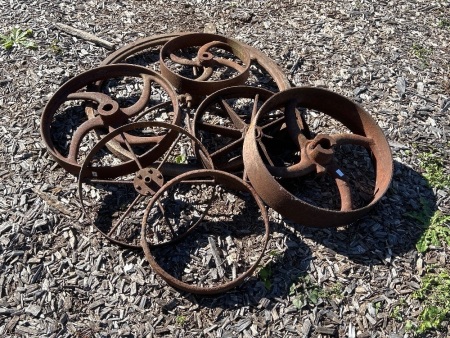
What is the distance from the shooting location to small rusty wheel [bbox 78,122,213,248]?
376cm

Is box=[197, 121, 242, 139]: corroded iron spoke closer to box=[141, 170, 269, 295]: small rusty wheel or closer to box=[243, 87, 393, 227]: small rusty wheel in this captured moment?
box=[243, 87, 393, 227]: small rusty wheel

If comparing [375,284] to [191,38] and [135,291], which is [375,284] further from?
[191,38]

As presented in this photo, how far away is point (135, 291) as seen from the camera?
3.50 m

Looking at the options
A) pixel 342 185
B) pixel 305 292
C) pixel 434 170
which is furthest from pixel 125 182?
pixel 434 170

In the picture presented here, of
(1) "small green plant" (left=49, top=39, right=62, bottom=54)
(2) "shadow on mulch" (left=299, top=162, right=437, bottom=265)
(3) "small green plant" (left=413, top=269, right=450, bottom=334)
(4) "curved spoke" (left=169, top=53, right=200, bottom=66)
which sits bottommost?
(3) "small green plant" (left=413, top=269, right=450, bottom=334)

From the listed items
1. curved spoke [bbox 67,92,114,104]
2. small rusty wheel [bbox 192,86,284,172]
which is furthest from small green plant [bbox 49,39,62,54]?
small rusty wheel [bbox 192,86,284,172]

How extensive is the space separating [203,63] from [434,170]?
8.13ft

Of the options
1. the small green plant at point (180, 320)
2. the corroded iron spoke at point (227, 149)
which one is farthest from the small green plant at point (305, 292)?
the corroded iron spoke at point (227, 149)

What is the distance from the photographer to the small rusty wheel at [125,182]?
3.76 m

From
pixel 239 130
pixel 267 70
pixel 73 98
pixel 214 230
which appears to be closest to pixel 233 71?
pixel 267 70

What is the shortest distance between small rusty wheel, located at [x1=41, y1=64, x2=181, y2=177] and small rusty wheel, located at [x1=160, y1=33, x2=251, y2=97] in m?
0.25

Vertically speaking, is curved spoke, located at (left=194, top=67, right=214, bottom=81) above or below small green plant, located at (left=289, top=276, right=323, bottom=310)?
above

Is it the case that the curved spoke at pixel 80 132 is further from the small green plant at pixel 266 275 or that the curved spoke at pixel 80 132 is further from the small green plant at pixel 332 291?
the small green plant at pixel 332 291

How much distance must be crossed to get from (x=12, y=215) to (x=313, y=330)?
2.54 meters
